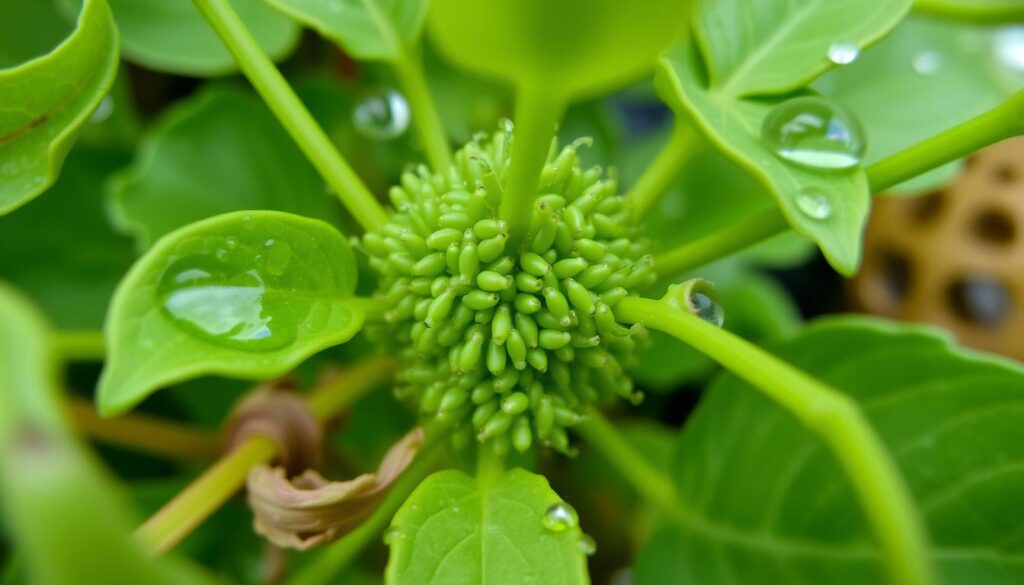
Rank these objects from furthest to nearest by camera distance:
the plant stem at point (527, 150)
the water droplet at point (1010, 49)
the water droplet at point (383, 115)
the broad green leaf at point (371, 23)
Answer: the water droplet at point (1010, 49)
the water droplet at point (383, 115)
the broad green leaf at point (371, 23)
the plant stem at point (527, 150)

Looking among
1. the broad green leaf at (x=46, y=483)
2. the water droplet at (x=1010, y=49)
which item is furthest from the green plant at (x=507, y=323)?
the water droplet at (x=1010, y=49)

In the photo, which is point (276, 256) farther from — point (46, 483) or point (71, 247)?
point (71, 247)

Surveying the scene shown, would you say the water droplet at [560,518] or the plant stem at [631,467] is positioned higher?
the water droplet at [560,518]

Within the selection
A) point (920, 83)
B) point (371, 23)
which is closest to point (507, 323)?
point (371, 23)

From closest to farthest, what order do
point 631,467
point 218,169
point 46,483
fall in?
point 46,483, point 631,467, point 218,169

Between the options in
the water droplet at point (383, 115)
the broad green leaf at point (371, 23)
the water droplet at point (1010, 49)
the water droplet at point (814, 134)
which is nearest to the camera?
the water droplet at point (814, 134)

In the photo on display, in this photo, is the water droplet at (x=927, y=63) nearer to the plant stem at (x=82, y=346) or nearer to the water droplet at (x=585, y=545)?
the water droplet at (x=585, y=545)

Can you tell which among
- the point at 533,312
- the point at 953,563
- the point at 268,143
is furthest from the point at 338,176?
the point at 953,563
